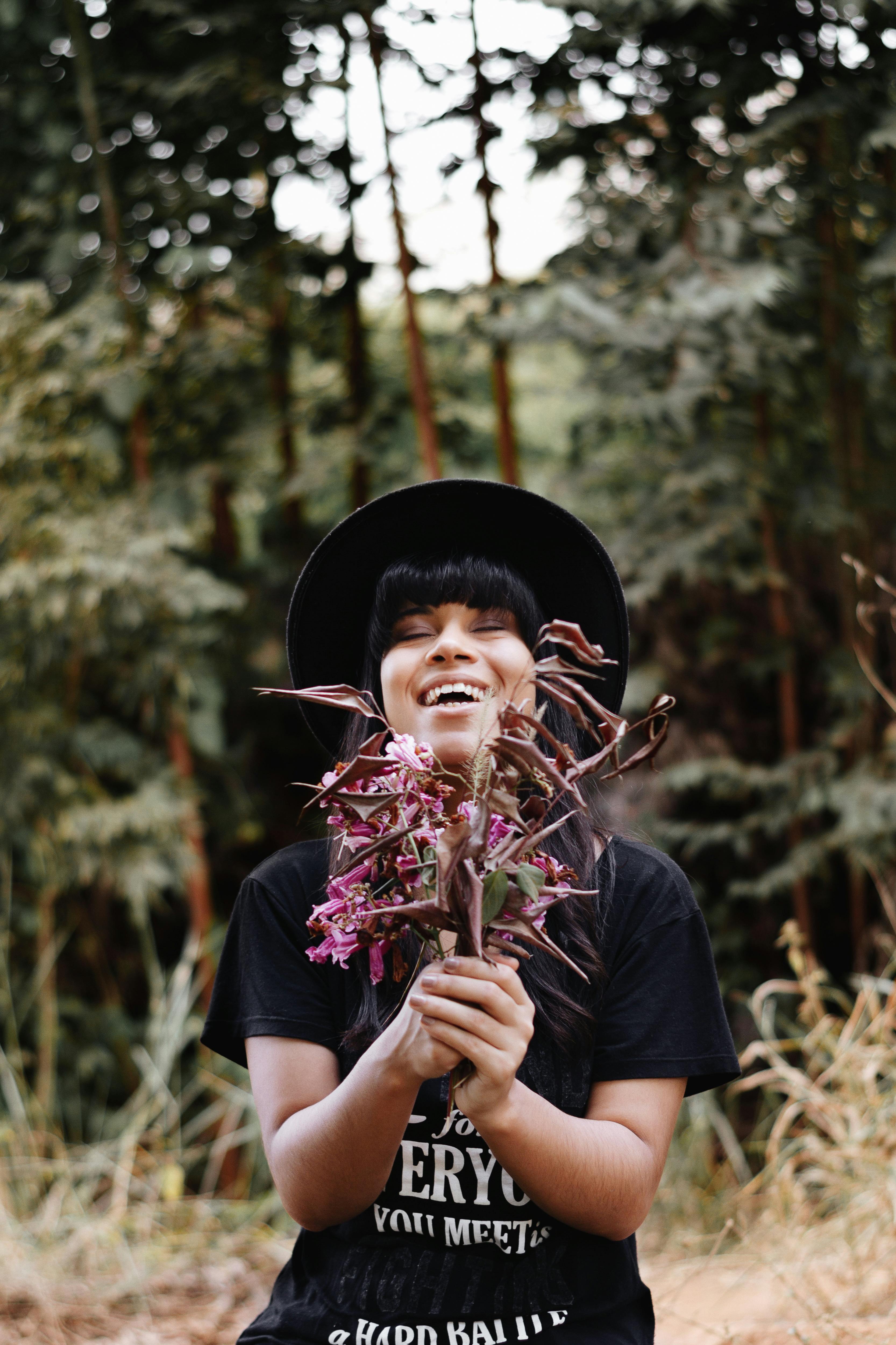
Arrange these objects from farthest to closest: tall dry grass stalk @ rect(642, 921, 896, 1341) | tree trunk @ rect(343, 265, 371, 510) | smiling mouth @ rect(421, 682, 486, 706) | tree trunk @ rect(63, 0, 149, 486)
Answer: tree trunk @ rect(343, 265, 371, 510) → tree trunk @ rect(63, 0, 149, 486) → tall dry grass stalk @ rect(642, 921, 896, 1341) → smiling mouth @ rect(421, 682, 486, 706)

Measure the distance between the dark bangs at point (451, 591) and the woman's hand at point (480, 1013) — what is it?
1.77 ft

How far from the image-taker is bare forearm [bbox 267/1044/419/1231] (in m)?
1.07

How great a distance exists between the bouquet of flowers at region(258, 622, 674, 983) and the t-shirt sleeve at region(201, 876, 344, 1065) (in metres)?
0.33

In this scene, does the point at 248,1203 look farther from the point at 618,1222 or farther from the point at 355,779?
the point at 355,779

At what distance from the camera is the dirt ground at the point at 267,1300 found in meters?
1.84

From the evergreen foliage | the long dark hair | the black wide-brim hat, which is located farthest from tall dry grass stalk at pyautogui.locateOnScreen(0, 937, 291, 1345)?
the black wide-brim hat

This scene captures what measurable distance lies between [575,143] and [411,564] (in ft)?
7.48

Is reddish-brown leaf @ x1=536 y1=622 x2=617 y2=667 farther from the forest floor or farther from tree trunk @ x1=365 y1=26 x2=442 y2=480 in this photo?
tree trunk @ x1=365 y1=26 x2=442 y2=480

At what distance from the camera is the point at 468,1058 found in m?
1.00

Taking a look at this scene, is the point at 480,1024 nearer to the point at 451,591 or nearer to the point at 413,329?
the point at 451,591

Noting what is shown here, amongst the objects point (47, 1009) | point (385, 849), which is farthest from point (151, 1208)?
point (385, 849)

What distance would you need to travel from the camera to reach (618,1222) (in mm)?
1182

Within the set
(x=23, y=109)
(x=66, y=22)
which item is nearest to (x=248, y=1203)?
(x=23, y=109)

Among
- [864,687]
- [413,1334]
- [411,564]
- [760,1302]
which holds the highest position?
[411,564]
